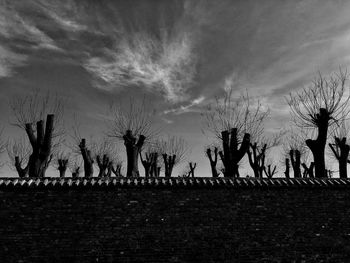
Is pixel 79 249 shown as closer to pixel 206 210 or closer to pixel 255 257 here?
pixel 206 210

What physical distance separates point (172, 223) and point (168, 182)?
1.61 meters

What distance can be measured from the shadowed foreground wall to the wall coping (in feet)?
0.20

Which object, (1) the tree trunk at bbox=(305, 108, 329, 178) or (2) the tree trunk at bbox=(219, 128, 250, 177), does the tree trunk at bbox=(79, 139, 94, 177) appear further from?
(1) the tree trunk at bbox=(305, 108, 329, 178)

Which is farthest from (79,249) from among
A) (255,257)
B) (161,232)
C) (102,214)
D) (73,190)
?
(255,257)

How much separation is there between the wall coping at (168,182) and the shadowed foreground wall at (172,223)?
0.06m

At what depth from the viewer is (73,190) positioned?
37.0 ft

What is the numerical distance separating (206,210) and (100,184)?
4.11 metres

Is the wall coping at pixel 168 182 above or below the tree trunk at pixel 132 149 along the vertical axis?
below

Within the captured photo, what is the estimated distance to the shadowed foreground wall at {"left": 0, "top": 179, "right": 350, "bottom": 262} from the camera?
10367 millimetres

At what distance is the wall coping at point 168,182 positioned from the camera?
11.2 metres

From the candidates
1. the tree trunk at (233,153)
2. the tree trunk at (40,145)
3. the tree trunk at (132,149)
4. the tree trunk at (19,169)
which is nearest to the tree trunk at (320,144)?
the tree trunk at (233,153)

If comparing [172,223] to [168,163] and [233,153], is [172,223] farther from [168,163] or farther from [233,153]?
[168,163]

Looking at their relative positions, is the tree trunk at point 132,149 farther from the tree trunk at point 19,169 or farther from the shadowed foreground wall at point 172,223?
the tree trunk at point 19,169

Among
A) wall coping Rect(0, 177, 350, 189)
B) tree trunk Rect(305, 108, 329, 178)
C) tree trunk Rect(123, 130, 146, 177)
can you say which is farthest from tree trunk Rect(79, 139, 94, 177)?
tree trunk Rect(305, 108, 329, 178)
